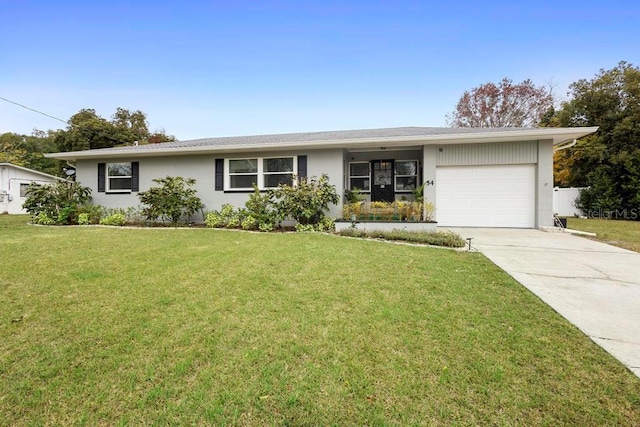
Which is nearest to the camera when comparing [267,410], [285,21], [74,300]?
[267,410]

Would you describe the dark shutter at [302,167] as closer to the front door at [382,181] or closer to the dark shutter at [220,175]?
the dark shutter at [220,175]

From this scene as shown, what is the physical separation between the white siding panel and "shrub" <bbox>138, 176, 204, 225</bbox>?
813 cm

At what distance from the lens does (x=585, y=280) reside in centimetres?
399

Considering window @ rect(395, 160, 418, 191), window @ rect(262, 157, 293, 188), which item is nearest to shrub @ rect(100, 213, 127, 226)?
window @ rect(262, 157, 293, 188)

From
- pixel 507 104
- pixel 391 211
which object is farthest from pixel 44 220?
pixel 507 104

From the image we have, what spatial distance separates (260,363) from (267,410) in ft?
1.42

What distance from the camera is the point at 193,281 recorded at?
12.4 ft

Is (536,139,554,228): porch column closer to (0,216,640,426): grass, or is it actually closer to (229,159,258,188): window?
(0,216,640,426): grass

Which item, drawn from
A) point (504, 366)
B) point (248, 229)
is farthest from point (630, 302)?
point (248, 229)

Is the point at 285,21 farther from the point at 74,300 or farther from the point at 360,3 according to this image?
the point at 74,300

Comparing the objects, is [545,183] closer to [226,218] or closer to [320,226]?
[320,226]

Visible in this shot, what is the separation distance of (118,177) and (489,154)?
42.7 feet

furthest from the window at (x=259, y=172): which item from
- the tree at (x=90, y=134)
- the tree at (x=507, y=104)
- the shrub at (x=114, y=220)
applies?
the tree at (x=507, y=104)

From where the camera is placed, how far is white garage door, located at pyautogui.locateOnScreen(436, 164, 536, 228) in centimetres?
920
